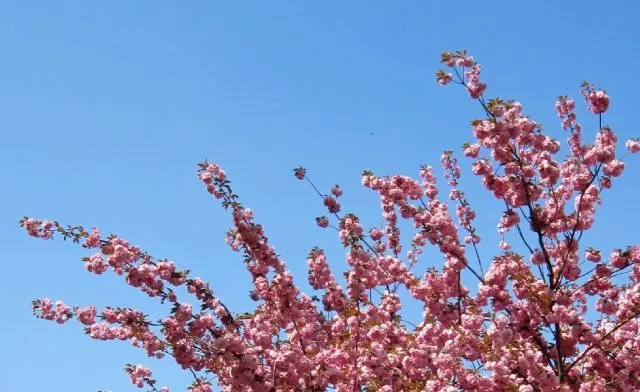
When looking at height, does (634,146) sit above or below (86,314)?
below

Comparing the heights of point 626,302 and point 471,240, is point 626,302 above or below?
below

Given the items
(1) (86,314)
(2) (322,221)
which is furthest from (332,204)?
(1) (86,314)

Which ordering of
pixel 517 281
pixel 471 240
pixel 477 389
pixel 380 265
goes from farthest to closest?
1. pixel 471 240
2. pixel 380 265
3. pixel 517 281
4. pixel 477 389

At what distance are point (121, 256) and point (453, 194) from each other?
5.37 meters

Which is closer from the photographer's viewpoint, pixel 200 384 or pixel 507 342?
pixel 507 342

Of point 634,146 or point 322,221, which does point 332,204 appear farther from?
point 634,146

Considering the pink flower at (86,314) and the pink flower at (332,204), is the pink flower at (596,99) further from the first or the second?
the pink flower at (86,314)

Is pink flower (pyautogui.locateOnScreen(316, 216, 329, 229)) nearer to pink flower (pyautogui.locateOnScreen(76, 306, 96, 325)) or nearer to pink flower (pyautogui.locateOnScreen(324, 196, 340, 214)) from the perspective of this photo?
pink flower (pyautogui.locateOnScreen(324, 196, 340, 214))

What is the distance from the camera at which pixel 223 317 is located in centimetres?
758

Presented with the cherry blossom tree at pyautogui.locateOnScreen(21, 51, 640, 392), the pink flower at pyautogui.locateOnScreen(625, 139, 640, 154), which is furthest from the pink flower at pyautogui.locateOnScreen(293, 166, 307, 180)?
the pink flower at pyautogui.locateOnScreen(625, 139, 640, 154)

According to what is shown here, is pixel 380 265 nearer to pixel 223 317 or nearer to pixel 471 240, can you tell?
pixel 471 240

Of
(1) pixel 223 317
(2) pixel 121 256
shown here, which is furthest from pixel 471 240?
(2) pixel 121 256

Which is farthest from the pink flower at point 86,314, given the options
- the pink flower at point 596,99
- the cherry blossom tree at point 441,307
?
the pink flower at point 596,99

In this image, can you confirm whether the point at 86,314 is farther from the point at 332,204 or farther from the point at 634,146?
the point at 634,146
